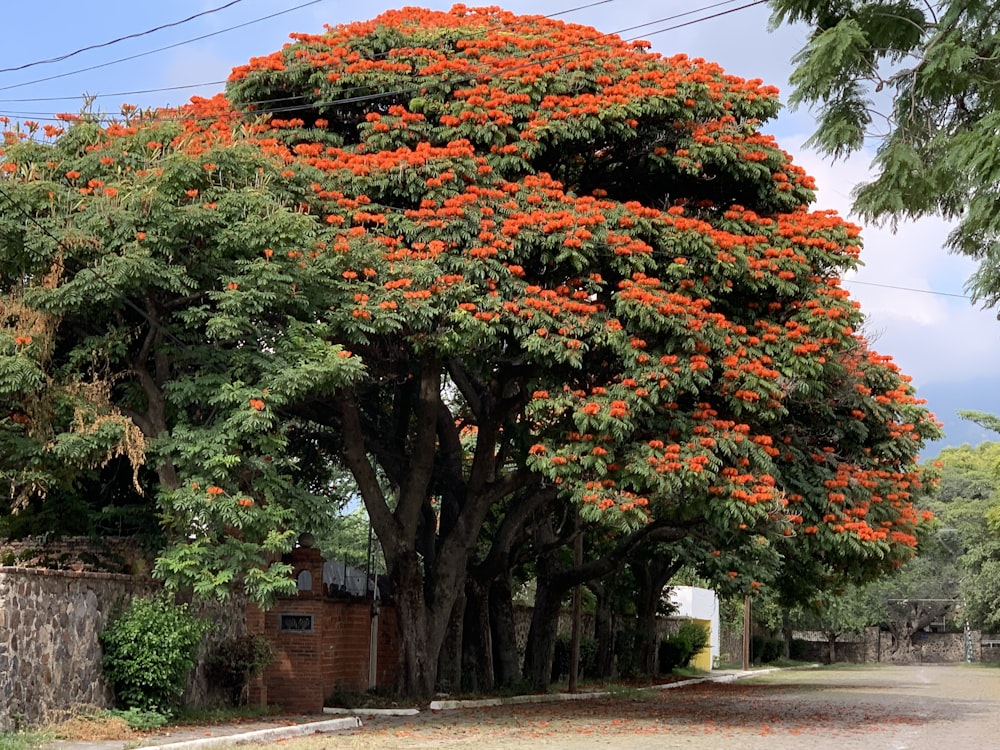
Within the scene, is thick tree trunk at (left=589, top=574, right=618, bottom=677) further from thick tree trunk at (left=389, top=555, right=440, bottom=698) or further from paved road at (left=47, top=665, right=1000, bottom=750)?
thick tree trunk at (left=389, top=555, right=440, bottom=698)

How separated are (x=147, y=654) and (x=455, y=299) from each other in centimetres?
596

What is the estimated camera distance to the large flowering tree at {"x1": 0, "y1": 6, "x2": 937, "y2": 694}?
1547 centimetres

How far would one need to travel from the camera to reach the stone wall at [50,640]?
13219 mm

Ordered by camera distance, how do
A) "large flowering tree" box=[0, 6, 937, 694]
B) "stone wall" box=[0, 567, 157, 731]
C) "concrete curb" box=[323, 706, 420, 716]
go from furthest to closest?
"concrete curb" box=[323, 706, 420, 716] < "large flowering tree" box=[0, 6, 937, 694] < "stone wall" box=[0, 567, 157, 731]

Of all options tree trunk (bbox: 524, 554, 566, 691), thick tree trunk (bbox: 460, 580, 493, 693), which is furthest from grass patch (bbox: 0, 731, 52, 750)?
tree trunk (bbox: 524, 554, 566, 691)

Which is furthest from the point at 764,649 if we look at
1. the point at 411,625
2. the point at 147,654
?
the point at 147,654

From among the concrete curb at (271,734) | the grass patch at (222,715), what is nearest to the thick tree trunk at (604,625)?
the concrete curb at (271,734)

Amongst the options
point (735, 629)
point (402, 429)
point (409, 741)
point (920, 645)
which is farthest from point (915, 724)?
point (920, 645)

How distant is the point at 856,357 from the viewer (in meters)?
20.4

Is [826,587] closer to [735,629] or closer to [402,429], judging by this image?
[402,429]

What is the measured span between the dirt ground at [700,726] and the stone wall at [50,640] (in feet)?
8.68

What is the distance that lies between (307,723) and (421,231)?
6.87 meters

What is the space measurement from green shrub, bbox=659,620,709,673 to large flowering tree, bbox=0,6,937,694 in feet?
68.1

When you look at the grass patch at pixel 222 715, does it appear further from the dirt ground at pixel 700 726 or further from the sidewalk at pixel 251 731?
the dirt ground at pixel 700 726
